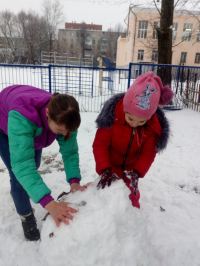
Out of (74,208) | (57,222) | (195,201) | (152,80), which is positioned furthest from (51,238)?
(195,201)

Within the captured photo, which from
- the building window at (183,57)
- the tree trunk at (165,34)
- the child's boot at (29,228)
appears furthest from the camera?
the building window at (183,57)

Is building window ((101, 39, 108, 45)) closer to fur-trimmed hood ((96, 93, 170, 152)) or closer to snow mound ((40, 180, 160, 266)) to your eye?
fur-trimmed hood ((96, 93, 170, 152))

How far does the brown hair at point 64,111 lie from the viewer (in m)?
1.27

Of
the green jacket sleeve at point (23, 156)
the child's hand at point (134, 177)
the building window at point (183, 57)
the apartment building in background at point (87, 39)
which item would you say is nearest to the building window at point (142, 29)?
the building window at point (183, 57)

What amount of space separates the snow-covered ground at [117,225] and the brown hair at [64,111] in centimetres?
53

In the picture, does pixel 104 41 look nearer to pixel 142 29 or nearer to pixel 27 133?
pixel 142 29

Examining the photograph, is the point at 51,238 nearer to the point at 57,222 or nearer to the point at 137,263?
the point at 57,222

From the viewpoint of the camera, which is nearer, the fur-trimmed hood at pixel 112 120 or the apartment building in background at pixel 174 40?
the fur-trimmed hood at pixel 112 120

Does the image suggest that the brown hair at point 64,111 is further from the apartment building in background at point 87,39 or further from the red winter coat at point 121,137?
the apartment building in background at point 87,39

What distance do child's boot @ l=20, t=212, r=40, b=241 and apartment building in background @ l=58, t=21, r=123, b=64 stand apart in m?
52.2

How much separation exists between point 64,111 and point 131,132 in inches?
31.4

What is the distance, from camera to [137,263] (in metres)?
1.29

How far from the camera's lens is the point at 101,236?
123 centimetres

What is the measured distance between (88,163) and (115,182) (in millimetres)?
1761
